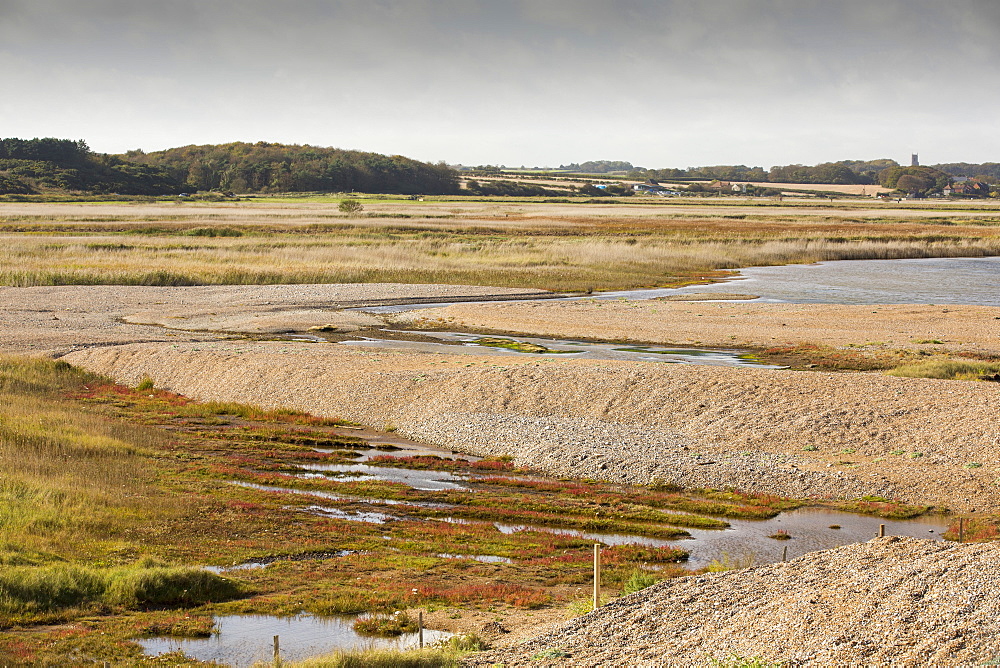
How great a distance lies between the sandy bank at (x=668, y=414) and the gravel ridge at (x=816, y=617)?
9279 mm

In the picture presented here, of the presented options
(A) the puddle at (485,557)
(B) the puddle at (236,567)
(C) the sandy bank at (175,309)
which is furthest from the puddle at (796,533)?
(C) the sandy bank at (175,309)

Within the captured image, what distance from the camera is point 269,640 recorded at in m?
16.0

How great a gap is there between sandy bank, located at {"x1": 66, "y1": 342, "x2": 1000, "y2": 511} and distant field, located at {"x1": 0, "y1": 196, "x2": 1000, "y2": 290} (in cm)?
3417

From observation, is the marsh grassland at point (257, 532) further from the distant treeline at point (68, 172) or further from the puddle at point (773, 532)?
the distant treeline at point (68, 172)

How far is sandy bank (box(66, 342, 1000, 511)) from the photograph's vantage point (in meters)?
26.1

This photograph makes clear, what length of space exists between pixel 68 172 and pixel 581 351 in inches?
6446

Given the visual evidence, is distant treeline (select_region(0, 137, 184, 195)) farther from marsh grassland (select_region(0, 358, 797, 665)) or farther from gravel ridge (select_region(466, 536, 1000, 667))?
gravel ridge (select_region(466, 536, 1000, 667))

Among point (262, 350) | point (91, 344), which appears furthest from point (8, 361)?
point (262, 350)

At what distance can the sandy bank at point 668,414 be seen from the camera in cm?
2608

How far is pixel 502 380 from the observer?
35125 mm

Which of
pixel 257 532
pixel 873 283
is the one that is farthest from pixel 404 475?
pixel 873 283

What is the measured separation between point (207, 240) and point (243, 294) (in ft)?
103

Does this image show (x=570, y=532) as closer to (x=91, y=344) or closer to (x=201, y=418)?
(x=201, y=418)

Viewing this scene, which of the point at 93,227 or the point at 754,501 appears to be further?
the point at 93,227
